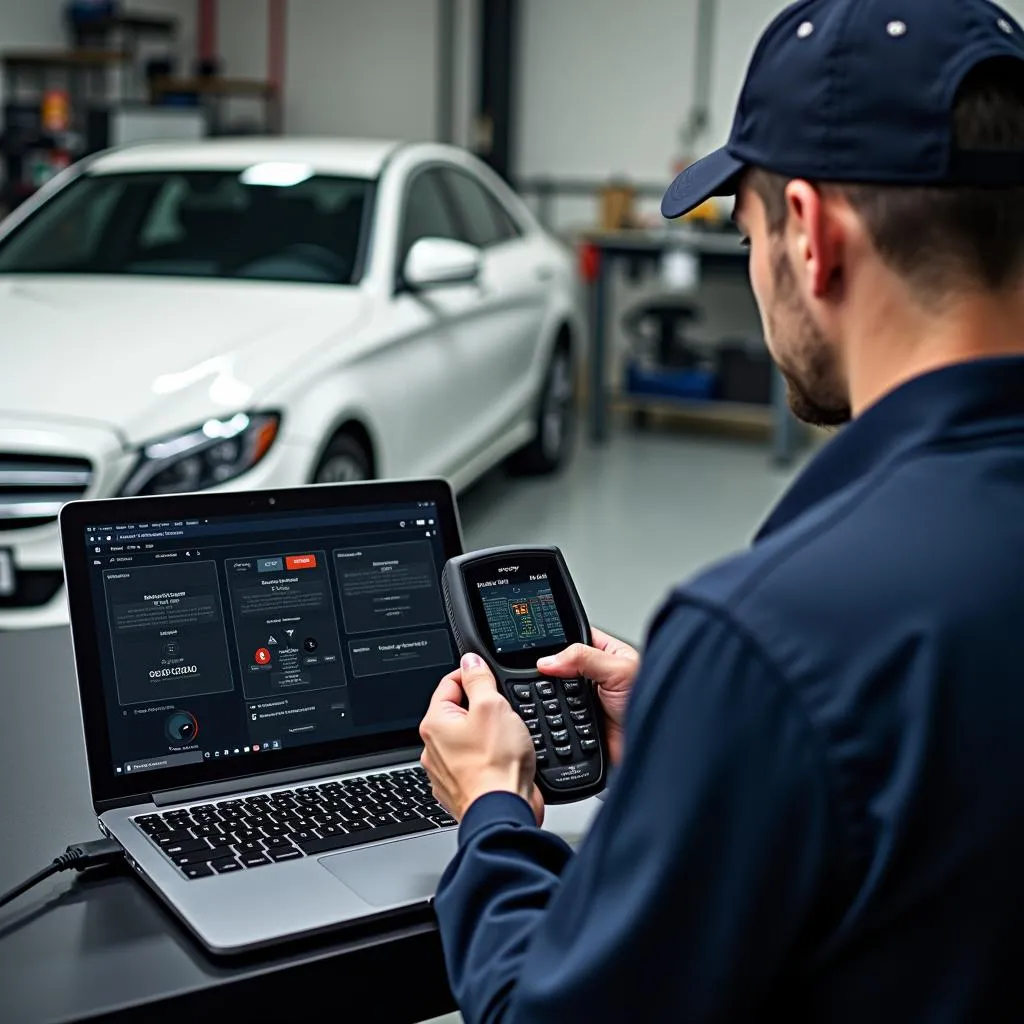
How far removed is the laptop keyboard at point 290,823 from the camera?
1.14 m

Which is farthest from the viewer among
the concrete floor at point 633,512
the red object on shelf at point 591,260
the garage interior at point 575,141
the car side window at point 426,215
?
the red object on shelf at point 591,260

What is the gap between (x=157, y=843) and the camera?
1.15 m

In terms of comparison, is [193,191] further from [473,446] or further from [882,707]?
[882,707]

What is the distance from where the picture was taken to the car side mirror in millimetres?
3938

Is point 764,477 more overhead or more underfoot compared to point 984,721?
more underfoot

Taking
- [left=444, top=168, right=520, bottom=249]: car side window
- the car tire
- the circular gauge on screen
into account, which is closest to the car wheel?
[left=444, top=168, right=520, bottom=249]: car side window

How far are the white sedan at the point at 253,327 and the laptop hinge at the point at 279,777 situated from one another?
5.76 ft

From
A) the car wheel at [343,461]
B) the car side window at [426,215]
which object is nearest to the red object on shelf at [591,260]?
the car side window at [426,215]

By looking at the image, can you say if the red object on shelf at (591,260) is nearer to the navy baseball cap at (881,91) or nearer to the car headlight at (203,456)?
the car headlight at (203,456)

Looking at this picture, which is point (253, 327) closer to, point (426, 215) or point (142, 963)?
point (426, 215)

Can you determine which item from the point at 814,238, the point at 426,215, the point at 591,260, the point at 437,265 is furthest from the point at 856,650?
the point at 591,260

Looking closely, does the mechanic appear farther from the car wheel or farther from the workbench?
the workbench

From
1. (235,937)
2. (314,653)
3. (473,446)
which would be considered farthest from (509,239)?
(235,937)

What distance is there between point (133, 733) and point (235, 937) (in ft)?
0.94
